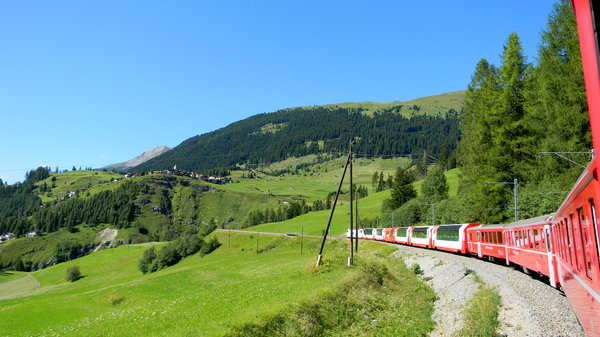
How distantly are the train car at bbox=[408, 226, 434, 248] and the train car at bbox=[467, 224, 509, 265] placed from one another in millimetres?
11705

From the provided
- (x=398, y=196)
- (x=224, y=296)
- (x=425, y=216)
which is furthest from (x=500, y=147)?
(x=398, y=196)

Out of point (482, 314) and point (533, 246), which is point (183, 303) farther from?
point (533, 246)

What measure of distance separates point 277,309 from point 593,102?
17.9 meters

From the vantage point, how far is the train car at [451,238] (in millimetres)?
39781

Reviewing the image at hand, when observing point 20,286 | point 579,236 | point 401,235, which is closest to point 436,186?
point 401,235

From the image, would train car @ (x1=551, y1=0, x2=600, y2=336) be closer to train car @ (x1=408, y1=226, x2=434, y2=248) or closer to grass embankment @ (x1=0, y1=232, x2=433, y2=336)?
grass embankment @ (x1=0, y1=232, x2=433, y2=336)

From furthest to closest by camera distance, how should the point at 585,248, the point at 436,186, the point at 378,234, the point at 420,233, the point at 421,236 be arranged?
the point at 436,186, the point at 378,234, the point at 420,233, the point at 421,236, the point at 585,248

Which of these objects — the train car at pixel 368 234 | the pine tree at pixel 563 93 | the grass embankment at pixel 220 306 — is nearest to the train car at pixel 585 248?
the grass embankment at pixel 220 306

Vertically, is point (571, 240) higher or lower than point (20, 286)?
higher

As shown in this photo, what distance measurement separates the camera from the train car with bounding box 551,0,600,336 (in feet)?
9.31

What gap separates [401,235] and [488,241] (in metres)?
35.0

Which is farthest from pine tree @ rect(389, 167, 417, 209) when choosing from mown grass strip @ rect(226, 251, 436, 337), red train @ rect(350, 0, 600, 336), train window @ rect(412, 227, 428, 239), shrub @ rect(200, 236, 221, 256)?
mown grass strip @ rect(226, 251, 436, 337)

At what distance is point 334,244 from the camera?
78.4m

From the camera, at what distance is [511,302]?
1762cm
